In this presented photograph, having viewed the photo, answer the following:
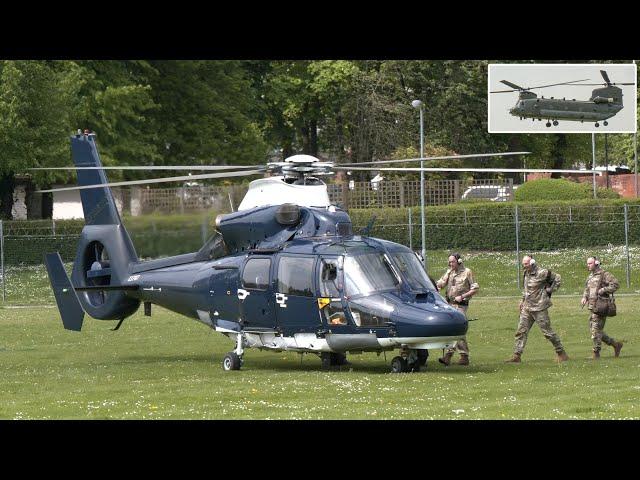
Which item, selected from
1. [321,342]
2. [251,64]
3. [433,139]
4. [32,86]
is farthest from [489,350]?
[251,64]

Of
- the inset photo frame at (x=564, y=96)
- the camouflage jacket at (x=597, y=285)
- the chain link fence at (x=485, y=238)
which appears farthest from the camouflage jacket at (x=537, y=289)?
the inset photo frame at (x=564, y=96)

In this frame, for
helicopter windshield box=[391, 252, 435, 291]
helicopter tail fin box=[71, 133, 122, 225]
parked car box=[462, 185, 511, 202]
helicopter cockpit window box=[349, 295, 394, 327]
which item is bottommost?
helicopter cockpit window box=[349, 295, 394, 327]

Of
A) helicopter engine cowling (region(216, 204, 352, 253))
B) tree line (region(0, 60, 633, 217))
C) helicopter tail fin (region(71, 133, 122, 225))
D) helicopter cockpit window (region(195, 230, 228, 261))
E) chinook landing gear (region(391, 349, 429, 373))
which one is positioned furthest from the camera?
tree line (region(0, 60, 633, 217))

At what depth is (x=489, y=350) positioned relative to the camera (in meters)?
25.3

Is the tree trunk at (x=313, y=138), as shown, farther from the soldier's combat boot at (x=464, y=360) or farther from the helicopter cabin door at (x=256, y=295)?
the helicopter cabin door at (x=256, y=295)

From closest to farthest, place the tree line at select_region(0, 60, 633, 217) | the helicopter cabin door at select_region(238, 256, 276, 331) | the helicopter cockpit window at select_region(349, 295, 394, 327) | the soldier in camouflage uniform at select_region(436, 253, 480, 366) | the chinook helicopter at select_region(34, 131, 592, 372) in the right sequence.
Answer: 1. the helicopter cockpit window at select_region(349, 295, 394, 327)
2. the chinook helicopter at select_region(34, 131, 592, 372)
3. the helicopter cabin door at select_region(238, 256, 276, 331)
4. the soldier in camouflage uniform at select_region(436, 253, 480, 366)
5. the tree line at select_region(0, 60, 633, 217)

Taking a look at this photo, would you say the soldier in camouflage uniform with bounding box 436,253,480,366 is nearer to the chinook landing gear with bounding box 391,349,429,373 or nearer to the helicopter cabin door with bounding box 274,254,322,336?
the chinook landing gear with bounding box 391,349,429,373

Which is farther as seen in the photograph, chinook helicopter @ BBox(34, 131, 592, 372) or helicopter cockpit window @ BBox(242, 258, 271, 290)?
helicopter cockpit window @ BBox(242, 258, 271, 290)

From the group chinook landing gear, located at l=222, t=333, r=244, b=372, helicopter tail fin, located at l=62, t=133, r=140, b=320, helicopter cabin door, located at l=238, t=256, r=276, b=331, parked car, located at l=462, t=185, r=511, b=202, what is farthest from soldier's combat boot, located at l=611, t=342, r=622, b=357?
parked car, located at l=462, t=185, r=511, b=202

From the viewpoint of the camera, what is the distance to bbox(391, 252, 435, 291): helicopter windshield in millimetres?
20656

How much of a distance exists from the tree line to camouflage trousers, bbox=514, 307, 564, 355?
2969cm

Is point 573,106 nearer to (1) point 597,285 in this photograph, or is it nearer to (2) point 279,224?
(1) point 597,285

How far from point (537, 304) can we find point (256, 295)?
15.5 ft

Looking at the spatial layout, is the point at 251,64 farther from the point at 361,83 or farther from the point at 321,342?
the point at 321,342
